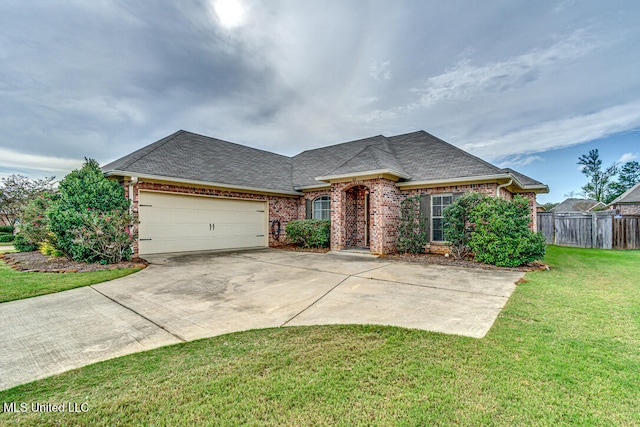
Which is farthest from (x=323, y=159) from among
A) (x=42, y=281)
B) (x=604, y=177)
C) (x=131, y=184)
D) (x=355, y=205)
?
(x=604, y=177)

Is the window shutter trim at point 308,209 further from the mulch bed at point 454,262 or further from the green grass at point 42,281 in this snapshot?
the green grass at point 42,281

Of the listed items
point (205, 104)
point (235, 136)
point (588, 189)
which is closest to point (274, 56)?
point (205, 104)

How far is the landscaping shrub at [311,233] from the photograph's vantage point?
11889 mm

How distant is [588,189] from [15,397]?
55172 mm

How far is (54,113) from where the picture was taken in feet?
35.5

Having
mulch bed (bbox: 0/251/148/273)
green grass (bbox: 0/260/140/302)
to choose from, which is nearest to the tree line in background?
mulch bed (bbox: 0/251/148/273)

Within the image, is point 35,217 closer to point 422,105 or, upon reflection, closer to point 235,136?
point 235,136

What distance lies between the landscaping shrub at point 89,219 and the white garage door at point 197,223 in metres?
1.30

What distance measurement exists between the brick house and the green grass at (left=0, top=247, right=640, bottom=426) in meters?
6.87

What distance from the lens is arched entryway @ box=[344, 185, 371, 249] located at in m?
12.0

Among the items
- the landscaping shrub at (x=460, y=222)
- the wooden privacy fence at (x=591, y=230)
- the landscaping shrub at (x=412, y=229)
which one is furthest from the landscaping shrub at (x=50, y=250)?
the wooden privacy fence at (x=591, y=230)

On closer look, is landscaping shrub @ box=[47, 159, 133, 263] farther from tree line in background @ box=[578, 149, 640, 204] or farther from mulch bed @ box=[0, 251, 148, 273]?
tree line in background @ box=[578, 149, 640, 204]

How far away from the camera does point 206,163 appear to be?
1191 cm

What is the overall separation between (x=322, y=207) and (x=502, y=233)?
7.37 m
